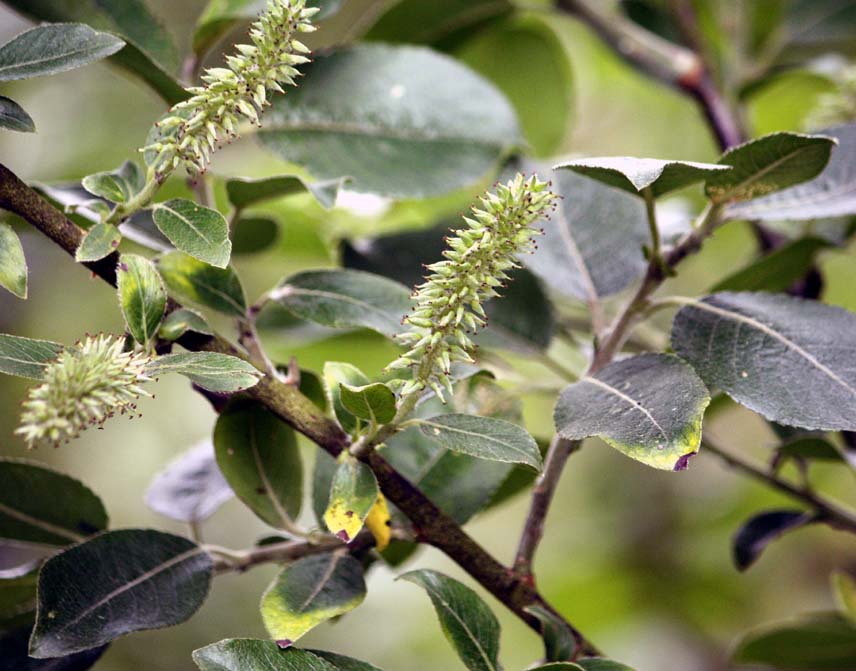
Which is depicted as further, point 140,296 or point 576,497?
point 576,497

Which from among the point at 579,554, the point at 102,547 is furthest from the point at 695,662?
the point at 102,547

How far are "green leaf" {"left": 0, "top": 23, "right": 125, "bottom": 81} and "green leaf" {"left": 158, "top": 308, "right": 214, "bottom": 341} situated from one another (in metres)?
0.15

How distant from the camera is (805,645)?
872mm

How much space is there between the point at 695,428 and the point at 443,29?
0.72 metres

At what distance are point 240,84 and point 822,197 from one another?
0.48 m

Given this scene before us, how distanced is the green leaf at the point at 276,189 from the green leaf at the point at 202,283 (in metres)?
0.07

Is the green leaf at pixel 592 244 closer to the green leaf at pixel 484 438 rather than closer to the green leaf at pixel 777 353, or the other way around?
the green leaf at pixel 777 353

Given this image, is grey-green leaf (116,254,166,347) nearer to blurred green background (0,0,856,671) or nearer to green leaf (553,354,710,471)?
green leaf (553,354,710,471)

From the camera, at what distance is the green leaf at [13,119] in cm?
51

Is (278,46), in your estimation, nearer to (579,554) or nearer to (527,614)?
(527,614)

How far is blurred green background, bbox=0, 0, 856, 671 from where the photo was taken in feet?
5.32

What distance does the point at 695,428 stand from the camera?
51 cm

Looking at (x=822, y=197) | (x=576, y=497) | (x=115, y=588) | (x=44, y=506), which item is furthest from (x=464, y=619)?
(x=576, y=497)

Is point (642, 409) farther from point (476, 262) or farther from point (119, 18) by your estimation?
point (119, 18)
